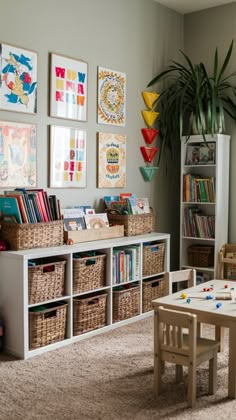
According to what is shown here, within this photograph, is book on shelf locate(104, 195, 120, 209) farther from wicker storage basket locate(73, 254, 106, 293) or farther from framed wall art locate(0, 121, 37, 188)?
framed wall art locate(0, 121, 37, 188)

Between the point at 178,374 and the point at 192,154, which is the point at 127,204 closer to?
the point at 192,154

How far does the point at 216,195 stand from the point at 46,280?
81.5 inches

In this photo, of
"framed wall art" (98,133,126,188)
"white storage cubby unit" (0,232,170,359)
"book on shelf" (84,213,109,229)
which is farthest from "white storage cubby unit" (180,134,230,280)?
"white storage cubby unit" (0,232,170,359)

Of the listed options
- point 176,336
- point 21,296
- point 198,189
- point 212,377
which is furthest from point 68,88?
point 212,377

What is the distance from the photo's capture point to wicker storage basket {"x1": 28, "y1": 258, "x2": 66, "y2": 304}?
3.31 m

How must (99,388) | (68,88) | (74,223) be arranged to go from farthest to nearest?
(68,88) → (74,223) → (99,388)

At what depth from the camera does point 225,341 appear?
3660 millimetres

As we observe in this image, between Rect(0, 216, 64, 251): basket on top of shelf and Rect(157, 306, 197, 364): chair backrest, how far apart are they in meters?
1.21

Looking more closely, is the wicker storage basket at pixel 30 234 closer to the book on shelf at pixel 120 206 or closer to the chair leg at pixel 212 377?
the book on shelf at pixel 120 206

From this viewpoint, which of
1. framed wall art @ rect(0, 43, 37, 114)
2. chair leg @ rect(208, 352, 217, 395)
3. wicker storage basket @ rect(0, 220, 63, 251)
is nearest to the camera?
chair leg @ rect(208, 352, 217, 395)

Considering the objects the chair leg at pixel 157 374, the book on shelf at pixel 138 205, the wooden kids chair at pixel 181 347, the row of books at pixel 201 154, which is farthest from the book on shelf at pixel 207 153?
the chair leg at pixel 157 374

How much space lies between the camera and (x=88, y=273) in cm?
374

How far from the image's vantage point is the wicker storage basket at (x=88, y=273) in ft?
11.9

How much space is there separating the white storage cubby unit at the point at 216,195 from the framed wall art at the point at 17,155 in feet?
5.79
